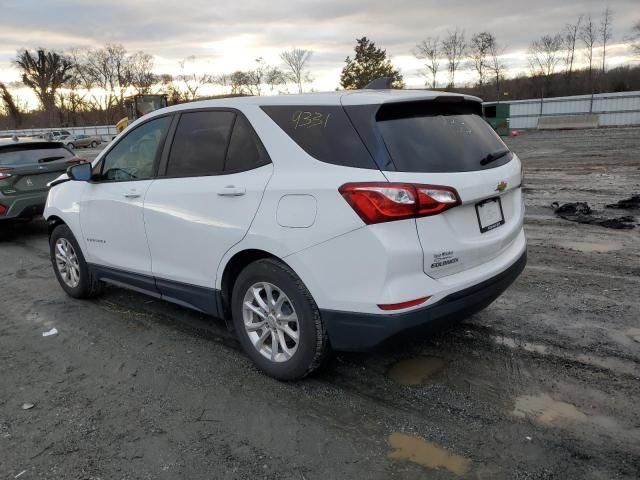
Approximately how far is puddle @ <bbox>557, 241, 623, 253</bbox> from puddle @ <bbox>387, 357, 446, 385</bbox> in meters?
3.30

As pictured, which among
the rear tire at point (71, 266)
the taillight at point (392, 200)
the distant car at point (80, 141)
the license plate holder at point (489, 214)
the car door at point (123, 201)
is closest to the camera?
the taillight at point (392, 200)

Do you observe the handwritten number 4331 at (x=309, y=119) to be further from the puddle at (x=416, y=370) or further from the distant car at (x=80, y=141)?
the distant car at (x=80, y=141)

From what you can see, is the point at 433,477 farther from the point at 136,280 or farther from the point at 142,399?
the point at 136,280

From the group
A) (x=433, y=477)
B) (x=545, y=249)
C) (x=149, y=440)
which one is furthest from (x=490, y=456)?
(x=545, y=249)

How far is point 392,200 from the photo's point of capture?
2.73m

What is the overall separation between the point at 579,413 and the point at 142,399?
2610mm

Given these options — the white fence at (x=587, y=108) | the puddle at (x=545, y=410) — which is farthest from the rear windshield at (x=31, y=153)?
the white fence at (x=587, y=108)

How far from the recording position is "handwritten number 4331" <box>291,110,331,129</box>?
10.1ft

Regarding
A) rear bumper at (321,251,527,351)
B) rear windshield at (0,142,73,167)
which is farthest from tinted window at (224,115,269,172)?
rear windshield at (0,142,73,167)

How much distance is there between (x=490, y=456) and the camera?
8.52ft

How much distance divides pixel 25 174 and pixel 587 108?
30460 millimetres

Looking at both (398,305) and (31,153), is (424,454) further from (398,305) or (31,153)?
(31,153)

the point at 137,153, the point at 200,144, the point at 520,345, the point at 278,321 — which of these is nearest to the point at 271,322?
the point at 278,321

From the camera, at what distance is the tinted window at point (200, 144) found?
3.58 m
